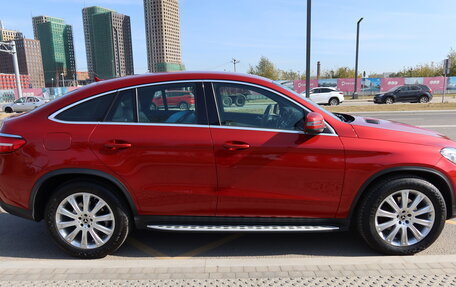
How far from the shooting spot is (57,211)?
3.14 metres

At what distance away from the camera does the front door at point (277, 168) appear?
116 inches

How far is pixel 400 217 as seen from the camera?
10.2 feet

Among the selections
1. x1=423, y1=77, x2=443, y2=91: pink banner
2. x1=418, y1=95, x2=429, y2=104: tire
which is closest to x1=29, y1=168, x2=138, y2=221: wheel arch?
x1=418, y1=95, x2=429, y2=104: tire

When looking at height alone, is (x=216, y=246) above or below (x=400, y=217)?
below

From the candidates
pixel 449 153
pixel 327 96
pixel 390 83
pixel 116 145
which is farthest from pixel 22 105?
pixel 390 83

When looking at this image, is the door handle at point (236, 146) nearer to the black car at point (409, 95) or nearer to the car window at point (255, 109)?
the car window at point (255, 109)

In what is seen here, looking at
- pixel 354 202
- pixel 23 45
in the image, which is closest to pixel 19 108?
pixel 354 202

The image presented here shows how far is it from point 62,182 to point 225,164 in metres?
1.58

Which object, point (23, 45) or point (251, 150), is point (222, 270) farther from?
point (23, 45)

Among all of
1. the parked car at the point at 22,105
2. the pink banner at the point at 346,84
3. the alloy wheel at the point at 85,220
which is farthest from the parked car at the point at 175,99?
the pink banner at the point at 346,84

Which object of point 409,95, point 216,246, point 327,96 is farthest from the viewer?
point 327,96

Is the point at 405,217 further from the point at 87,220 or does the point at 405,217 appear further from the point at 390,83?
the point at 390,83

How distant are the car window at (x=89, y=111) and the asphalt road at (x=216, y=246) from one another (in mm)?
1368

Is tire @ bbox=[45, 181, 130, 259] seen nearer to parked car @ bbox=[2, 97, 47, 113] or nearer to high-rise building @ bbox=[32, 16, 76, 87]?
parked car @ bbox=[2, 97, 47, 113]
